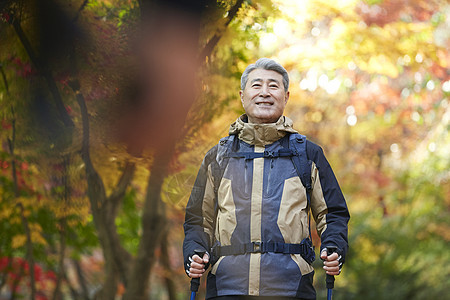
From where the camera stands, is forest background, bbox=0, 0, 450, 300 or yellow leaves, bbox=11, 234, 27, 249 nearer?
forest background, bbox=0, 0, 450, 300

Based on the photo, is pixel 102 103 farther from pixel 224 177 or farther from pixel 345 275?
pixel 345 275

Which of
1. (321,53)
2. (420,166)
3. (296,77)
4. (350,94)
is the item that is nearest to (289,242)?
(321,53)

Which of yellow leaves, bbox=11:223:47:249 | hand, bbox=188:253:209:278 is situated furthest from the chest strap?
yellow leaves, bbox=11:223:47:249

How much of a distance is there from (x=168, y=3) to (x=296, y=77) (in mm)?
2885

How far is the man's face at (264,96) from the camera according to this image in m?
2.32

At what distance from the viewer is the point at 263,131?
2252mm

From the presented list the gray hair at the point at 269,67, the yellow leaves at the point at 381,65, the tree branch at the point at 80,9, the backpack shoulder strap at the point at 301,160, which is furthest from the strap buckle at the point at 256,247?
the yellow leaves at the point at 381,65

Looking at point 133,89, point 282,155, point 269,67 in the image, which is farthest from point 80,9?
point 282,155

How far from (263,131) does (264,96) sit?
174 mm

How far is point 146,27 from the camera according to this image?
A: 366 cm

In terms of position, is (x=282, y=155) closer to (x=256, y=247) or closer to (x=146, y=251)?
(x=256, y=247)

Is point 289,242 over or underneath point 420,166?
underneath

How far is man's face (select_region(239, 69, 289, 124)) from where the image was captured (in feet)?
7.61

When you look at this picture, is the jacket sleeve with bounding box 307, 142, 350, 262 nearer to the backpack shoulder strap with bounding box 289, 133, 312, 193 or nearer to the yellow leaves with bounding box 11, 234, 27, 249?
the backpack shoulder strap with bounding box 289, 133, 312, 193
